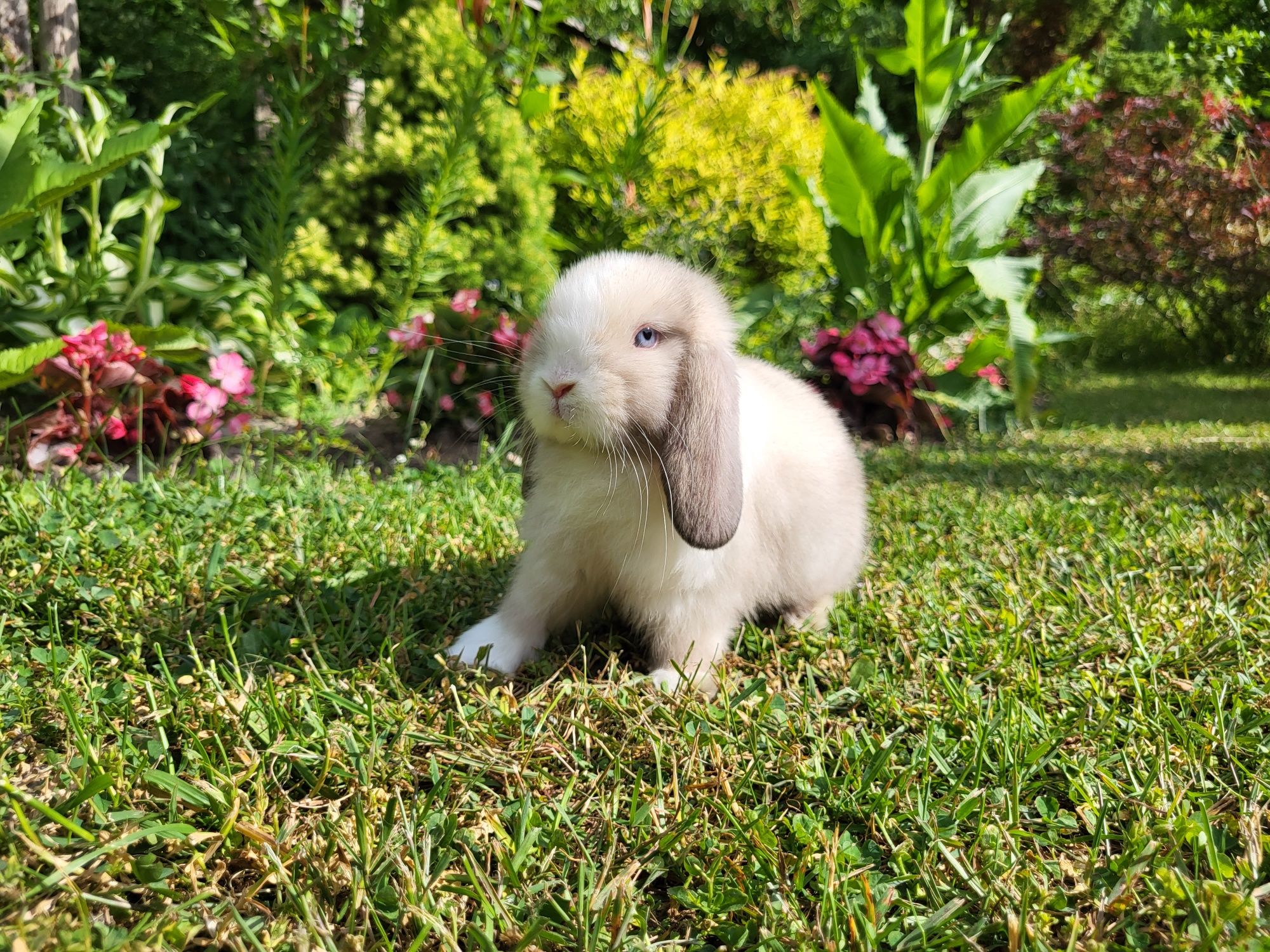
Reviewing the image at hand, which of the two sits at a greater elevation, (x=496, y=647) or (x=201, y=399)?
(x=496, y=647)

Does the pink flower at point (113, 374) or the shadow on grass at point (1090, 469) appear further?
the shadow on grass at point (1090, 469)

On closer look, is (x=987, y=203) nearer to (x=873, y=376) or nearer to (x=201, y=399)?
(x=873, y=376)

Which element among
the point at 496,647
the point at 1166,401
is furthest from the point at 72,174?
the point at 1166,401

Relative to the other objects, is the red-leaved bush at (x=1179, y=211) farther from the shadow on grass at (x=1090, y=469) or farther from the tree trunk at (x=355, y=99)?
the tree trunk at (x=355, y=99)

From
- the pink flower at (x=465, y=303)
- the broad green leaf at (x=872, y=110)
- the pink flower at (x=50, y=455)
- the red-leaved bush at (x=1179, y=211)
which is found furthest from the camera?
the red-leaved bush at (x=1179, y=211)

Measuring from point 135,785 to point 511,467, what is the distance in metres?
2.33

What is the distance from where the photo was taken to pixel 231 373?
321 cm

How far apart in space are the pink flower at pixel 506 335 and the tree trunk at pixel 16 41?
2298mm

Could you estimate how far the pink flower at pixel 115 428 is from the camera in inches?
116

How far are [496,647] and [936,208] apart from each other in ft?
13.9

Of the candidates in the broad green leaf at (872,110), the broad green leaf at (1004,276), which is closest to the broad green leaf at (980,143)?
the broad green leaf at (872,110)

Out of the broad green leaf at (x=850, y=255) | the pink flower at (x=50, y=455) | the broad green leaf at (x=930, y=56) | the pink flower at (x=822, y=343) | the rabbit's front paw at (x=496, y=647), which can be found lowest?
the pink flower at (x=50, y=455)

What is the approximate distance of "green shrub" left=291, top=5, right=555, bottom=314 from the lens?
4.02 meters

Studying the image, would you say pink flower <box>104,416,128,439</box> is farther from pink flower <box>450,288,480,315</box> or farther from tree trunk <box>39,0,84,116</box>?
tree trunk <box>39,0,84,116</box>
